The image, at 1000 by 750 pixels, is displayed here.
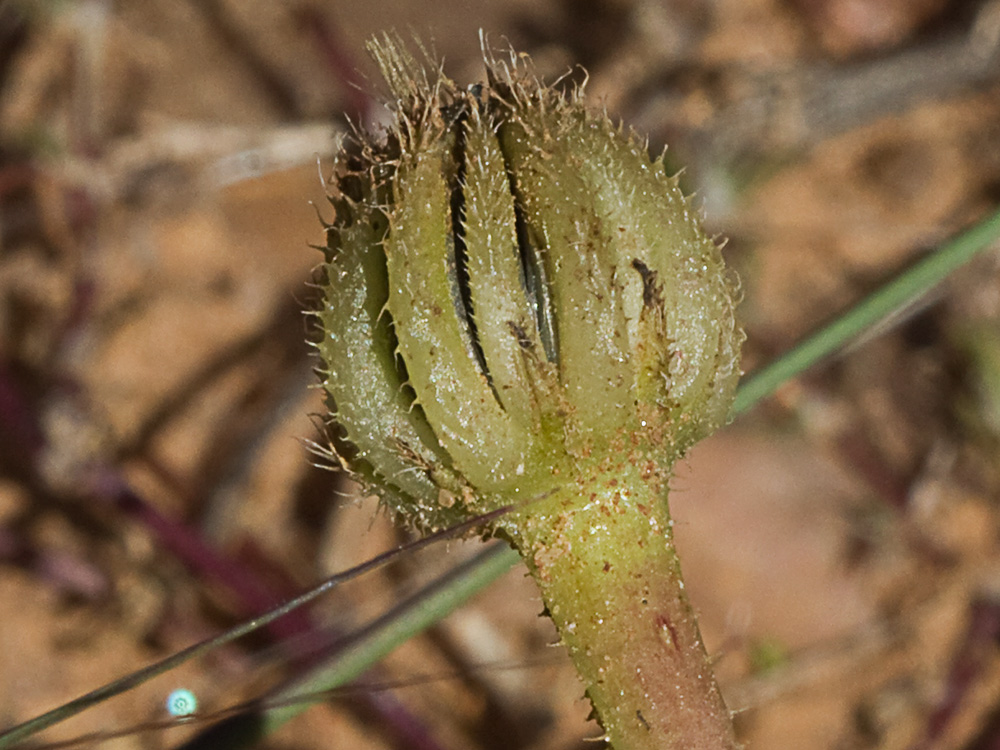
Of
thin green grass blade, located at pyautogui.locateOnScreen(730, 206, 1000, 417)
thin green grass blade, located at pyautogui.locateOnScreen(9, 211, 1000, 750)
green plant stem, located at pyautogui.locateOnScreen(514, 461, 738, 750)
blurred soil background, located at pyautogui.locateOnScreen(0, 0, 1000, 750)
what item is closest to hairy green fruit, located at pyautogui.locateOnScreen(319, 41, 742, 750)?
green plant stem, located at pyautogui.locateOnScreen(514, 461, 738, 750)

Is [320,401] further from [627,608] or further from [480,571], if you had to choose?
[627,608]

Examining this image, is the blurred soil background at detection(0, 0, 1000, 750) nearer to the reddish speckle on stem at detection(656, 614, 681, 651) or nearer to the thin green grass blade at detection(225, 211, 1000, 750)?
the thin green grass blade at detection(225, 211, 1000, 750)

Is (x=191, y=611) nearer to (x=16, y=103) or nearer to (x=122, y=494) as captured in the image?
(x=122, y=494)

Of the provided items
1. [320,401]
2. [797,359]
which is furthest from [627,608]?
[320,401]

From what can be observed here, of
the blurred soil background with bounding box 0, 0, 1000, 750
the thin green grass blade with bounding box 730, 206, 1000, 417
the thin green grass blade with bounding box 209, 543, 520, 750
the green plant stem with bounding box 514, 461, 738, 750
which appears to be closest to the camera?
the green plant stem with bounding box 514, 461, 738, 750

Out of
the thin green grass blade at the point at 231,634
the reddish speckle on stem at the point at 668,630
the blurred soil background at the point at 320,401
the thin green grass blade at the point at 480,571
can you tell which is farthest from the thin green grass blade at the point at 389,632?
the blurred soil background at the point at 320,401

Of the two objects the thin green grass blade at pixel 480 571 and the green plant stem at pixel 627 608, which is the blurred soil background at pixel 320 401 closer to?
the thin green grass blade at pixel 480 571
